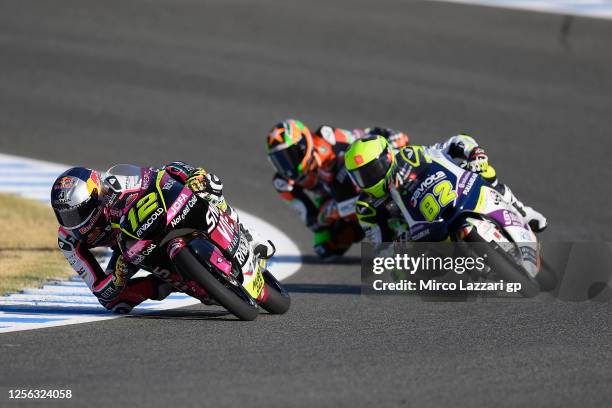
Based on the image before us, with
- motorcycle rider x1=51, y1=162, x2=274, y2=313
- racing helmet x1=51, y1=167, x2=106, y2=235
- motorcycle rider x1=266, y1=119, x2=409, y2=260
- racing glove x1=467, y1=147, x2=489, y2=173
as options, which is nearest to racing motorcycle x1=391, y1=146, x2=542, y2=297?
racing glove x1=467, y1=147, x2=489, y2=173

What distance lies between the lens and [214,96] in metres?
18.3

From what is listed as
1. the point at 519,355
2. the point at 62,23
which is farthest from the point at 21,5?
the point at 519,355

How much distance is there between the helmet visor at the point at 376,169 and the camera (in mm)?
9666

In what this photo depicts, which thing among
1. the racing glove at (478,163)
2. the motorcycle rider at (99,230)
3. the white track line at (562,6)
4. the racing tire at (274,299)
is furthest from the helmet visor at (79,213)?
the white track line at (562,6)

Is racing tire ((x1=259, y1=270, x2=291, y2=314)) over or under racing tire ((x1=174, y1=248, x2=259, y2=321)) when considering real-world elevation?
under

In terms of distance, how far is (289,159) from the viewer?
476 inches

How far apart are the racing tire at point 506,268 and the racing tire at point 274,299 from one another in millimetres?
1610

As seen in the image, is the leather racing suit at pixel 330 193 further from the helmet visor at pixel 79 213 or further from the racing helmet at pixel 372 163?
the helmet visor at pixel 79 213

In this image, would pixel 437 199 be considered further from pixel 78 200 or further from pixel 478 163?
pixel 78 200

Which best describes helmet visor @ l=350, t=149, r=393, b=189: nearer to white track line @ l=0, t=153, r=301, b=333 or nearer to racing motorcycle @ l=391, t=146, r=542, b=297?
racing motorcycle @ l=391, t=146, r=542, b=297

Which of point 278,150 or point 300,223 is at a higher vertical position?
point 278,150

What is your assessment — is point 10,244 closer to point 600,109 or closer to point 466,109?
point 466,109

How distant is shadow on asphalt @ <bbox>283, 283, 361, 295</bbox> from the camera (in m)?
10.4

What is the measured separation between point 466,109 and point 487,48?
2422 mm
